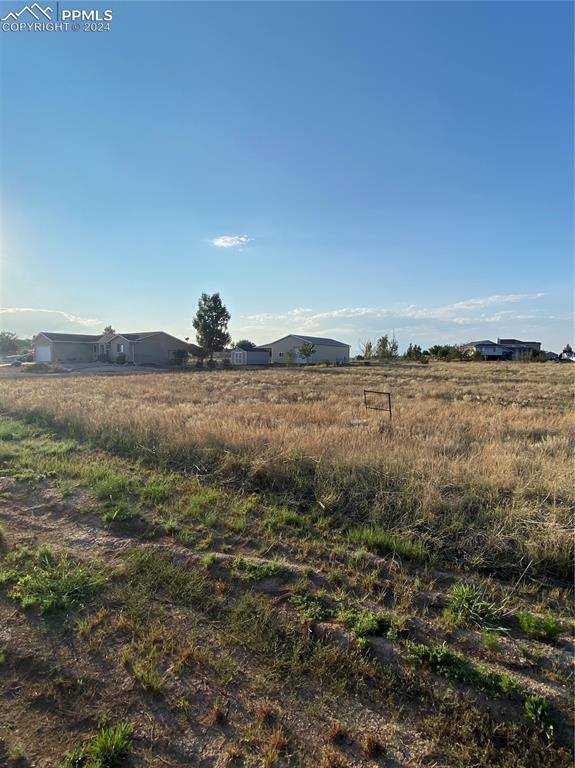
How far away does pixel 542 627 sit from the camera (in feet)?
9.57

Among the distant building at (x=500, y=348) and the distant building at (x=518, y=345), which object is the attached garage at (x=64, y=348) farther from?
the distant building at (x=518, y=345)

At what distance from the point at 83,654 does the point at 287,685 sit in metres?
1.53

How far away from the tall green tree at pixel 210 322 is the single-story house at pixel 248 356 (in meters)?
11.5

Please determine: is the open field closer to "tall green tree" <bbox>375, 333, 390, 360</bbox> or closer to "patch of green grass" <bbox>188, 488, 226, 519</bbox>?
"patch of green grass" <bbox>188, 488, 226, 519</bbox>

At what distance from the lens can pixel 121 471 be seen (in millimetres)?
6387

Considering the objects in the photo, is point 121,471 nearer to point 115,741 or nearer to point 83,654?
point 83,654

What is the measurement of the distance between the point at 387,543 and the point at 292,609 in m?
Result: 1.41

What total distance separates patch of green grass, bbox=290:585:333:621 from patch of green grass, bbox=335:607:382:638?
0.13 m

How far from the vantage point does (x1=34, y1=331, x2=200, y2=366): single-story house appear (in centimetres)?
5091

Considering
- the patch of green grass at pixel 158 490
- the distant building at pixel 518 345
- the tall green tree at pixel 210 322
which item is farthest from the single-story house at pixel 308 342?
the patch of green grass at pixel 158 490

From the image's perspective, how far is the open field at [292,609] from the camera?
218 centimetres

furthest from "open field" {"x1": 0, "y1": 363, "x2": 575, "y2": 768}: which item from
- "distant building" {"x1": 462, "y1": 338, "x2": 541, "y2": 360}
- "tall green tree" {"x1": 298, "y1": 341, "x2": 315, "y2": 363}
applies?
"distant building" {"x1": 462, "y1": 338, "x2": 541, "y2": 360}

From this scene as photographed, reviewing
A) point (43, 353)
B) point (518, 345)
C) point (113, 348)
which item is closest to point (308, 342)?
point (113, 348)

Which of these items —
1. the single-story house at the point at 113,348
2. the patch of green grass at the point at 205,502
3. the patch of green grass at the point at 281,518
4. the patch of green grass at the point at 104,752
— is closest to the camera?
the patch of green grass at the point at 104,752
